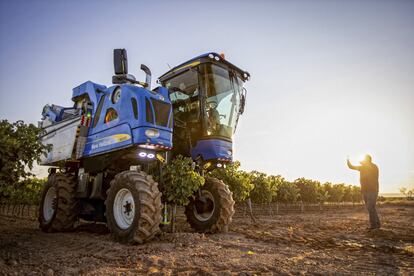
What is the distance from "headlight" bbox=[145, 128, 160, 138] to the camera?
5591 millimetres


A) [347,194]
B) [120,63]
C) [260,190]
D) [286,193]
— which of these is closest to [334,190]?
[347,194]

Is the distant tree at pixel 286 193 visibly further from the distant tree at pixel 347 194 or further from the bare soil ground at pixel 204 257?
the distant tree at pixel 347 194

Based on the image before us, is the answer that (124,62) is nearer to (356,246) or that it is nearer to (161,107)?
(161,107)

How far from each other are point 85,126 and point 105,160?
1.30 m

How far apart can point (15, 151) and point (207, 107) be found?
4.35m

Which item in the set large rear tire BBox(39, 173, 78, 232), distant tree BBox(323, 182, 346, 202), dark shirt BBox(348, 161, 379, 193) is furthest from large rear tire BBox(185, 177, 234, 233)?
distant tree BBox(323, 182, 346, 202)

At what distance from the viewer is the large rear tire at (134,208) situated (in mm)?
4828

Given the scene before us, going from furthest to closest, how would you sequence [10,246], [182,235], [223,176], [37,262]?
1. [223,176]
2. [182,235]
3. [10,246]
4. [37,262]

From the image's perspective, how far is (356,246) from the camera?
5035mm

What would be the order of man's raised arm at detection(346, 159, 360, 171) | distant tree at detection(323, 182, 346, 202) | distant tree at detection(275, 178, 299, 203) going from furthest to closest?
distant tree at detection(323, 182, 346, 202), distant tree at detection(275, 178, 299, 203), man's raised arm at detection(346, 159, 360, 171)

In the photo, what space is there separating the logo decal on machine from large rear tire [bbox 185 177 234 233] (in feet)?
8.70

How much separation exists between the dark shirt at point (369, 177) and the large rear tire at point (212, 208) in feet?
13.2

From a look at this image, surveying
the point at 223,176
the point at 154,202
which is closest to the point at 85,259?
the point at 154,202

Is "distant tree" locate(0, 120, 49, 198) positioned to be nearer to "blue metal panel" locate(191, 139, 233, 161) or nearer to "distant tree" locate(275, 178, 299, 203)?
"blue metal panel" locate(191, 139, 233, 161)
